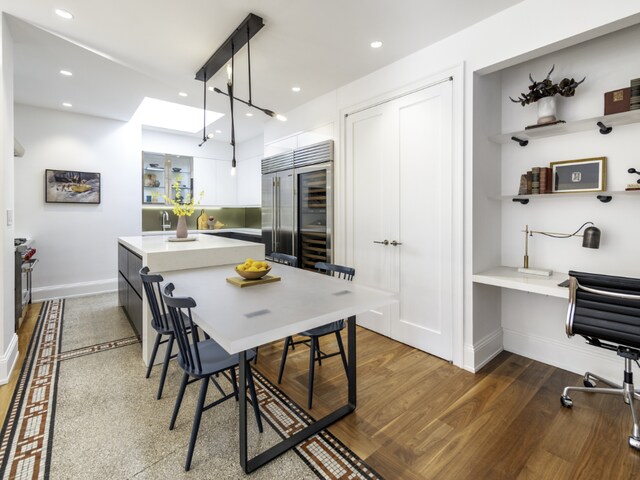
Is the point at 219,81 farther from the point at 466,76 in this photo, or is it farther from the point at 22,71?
the point at 466,76

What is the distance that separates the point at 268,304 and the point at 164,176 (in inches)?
220

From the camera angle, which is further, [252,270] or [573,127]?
[573,127]

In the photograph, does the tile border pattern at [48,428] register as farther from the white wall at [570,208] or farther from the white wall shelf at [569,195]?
the white wall shelf at [569,195]

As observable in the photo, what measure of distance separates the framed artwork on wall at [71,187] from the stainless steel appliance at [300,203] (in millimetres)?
2715

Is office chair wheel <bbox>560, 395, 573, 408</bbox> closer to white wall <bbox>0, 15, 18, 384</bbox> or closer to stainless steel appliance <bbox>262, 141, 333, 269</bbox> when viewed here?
stainless steel appliance <bbox>262, 141, 333, 269</bbox>

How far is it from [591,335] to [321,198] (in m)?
2.86

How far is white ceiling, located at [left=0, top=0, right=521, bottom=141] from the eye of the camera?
2.35 m

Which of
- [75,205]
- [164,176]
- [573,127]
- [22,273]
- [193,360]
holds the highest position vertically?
[164,176]

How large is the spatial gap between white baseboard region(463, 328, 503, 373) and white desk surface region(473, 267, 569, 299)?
57 cm

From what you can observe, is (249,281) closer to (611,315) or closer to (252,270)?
(252,270)

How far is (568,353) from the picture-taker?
262 centimetres

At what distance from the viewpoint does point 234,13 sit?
7.85ft

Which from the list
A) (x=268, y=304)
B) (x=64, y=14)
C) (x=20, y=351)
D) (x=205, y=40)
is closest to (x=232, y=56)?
(x=205, y=40)

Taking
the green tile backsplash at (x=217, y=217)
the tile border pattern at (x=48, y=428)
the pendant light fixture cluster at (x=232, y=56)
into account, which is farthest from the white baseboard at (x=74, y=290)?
the pendant light fixture cluster at (x=232, y=56)
